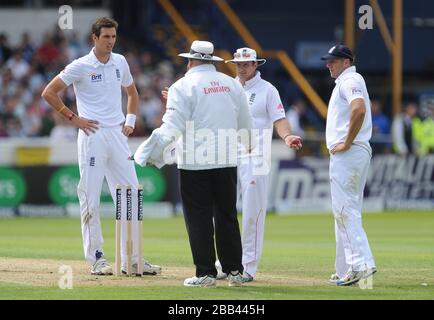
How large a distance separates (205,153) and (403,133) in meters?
19.5

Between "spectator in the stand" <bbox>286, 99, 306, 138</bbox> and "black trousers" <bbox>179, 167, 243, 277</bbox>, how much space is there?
700 inches

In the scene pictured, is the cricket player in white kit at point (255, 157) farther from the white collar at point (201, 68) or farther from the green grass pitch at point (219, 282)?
the white collar at point (201, 68)

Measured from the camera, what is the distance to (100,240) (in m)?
13.3

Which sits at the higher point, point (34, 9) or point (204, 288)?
point (34, 9)

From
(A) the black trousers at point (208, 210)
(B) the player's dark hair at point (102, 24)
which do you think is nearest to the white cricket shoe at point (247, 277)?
(A) the black trousers at point (208, 210)

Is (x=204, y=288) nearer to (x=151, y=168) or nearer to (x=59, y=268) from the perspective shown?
(x=59, y=268)

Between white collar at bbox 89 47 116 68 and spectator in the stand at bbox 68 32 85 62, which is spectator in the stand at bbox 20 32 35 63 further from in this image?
white collar at bbox 89 47 116 68

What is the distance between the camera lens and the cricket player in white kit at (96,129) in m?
13.3

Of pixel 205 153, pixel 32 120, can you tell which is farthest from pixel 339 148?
pixel 32 120

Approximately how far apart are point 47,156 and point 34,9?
8778mm

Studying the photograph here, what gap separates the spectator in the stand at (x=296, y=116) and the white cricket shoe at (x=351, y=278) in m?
17.5

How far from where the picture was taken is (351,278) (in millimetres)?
12367

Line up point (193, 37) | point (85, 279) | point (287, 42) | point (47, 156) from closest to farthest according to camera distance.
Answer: point (85, 279), point (47, 156), point (193, 37), point (287, 42)
